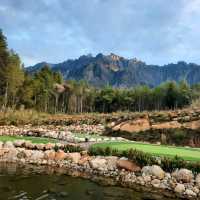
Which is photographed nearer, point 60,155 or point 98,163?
point 98,163

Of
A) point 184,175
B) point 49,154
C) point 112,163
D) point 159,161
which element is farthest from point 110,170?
point 49,154

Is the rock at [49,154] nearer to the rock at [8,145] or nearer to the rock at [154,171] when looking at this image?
the rock at [8,145]

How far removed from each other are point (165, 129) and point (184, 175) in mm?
9627

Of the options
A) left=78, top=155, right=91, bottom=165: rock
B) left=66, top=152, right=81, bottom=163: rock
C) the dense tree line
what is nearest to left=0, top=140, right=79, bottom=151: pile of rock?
left=66, top=152, right=81, bottom=163: rock

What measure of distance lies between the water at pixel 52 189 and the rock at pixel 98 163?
140cm

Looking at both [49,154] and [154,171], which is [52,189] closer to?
[154,171]

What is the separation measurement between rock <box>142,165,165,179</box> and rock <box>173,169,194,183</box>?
0.48 meters

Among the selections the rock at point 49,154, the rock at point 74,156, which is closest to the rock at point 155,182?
the rock at point 74,156

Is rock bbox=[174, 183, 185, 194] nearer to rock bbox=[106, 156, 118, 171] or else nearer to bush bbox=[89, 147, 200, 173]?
bush bbox=[89, 147, 200, 173]

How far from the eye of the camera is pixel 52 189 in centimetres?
904

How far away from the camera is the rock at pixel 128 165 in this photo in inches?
439

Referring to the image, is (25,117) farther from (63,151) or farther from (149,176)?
(149,176)

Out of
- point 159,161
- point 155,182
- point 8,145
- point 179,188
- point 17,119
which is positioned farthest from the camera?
point 17,119

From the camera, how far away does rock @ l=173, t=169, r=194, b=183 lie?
9.87 metres
